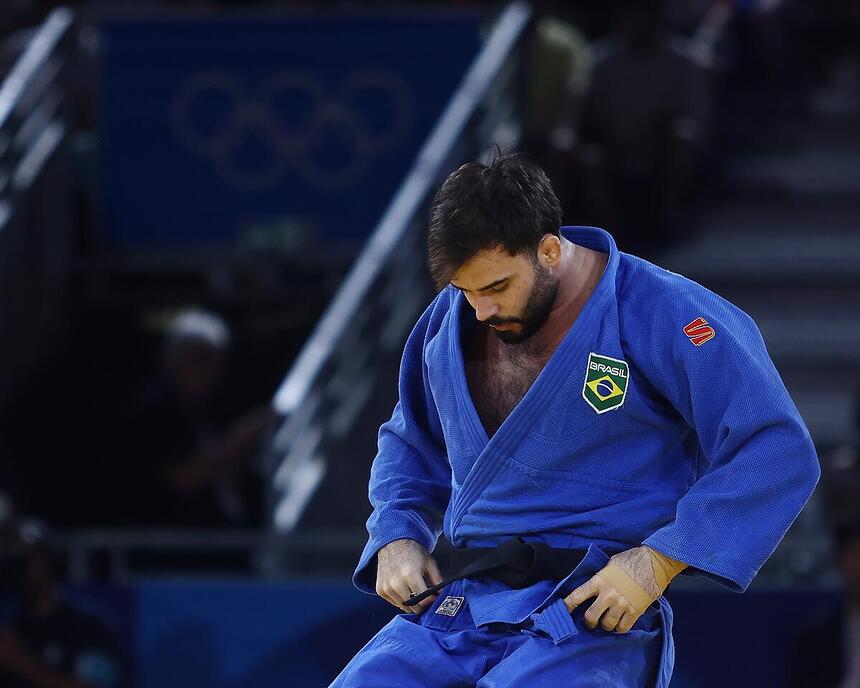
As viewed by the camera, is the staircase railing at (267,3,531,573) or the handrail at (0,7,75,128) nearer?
the staircase railing at (267,3,531,573)

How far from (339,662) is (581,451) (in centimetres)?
314

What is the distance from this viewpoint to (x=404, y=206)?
8.07m

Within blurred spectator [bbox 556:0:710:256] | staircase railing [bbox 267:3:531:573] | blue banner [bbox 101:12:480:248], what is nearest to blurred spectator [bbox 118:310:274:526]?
staircase railing [bbox 267:3:531:573]

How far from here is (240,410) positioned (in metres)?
8.34

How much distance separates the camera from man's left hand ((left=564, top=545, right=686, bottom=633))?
355 centimetres

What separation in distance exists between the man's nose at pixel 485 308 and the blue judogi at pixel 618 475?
169 mm

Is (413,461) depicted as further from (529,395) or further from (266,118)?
(266,118)

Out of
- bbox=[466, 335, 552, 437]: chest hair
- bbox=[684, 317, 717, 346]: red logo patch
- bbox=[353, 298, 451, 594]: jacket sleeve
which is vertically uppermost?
bbox=[684, 317, 717, 346]: red logo patch

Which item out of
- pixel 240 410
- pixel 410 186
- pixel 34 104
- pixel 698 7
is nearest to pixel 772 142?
pixel 698 7

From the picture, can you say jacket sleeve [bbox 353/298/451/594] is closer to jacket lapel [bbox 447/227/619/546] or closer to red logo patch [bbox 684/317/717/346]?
jacket lapel [bbox 447/227/619/546]

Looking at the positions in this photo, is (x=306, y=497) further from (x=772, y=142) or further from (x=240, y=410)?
(x=772, y=142)

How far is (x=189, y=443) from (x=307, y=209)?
5.80ft

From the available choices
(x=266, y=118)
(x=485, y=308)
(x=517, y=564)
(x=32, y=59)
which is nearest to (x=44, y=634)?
(x=266, y=118)

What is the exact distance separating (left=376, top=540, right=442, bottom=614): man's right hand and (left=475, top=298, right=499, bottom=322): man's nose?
57cm
